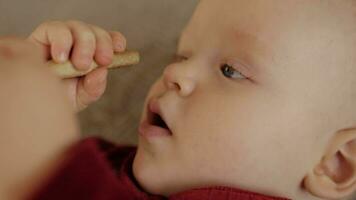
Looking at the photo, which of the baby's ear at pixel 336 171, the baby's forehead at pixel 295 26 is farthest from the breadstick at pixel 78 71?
the baby's ear at pixel 336 171

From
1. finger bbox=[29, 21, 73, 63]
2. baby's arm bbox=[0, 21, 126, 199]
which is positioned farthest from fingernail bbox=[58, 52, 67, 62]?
baby's arm bbox=[0, 21, 126, 199]

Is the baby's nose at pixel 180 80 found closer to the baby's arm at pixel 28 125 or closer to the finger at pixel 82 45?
the finger at pixel 82 45

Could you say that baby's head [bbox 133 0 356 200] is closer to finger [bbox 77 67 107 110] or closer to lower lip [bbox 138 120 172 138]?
lower lip [bbox 138 120 172 138]

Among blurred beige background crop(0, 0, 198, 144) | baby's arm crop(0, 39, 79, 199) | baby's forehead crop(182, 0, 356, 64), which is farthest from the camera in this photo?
blurred beige background crop(0, 0, 198, 144)

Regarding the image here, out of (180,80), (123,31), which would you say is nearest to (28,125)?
(180,80)

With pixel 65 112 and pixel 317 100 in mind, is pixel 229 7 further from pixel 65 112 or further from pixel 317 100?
pixel 65 112

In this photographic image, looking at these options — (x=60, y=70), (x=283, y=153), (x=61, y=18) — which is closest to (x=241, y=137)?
(x=283, y=153)
